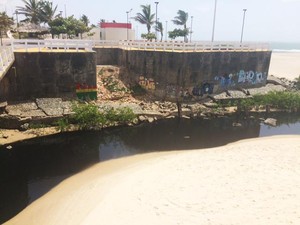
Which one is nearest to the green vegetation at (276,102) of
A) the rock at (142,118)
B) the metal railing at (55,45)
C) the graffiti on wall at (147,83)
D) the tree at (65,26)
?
the graffiti on wall at (147,83)

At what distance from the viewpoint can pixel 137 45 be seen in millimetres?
33219

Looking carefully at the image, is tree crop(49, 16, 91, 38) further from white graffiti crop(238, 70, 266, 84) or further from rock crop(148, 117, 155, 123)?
white graffiti crop(238, 70, 266, 84)

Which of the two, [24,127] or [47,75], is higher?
[47,75]

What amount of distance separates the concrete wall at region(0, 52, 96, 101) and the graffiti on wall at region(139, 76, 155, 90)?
655cm

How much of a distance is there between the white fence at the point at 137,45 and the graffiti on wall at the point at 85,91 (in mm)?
3673

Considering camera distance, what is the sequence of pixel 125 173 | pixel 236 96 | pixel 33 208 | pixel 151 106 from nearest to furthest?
pixel 33 208 → pixel 125 173 → pixel 151 106 → pixel 236 96

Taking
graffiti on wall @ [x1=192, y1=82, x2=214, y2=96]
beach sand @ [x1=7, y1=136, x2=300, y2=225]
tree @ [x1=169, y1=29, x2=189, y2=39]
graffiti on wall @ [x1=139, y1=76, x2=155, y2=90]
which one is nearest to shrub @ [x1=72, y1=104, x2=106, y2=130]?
beach sand @ [x1=7, y1=136, x2=300, y2=225]

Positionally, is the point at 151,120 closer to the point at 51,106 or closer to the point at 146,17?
the point at 51,106

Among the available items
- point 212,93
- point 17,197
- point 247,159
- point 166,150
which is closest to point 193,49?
point 212,93

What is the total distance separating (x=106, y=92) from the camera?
3005 cm

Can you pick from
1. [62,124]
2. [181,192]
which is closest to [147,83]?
[62,124]

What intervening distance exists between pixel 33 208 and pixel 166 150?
10229 mm

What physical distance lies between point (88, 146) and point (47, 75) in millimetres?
9310

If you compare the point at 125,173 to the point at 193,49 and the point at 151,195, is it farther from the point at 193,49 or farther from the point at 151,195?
the point at 193,49
